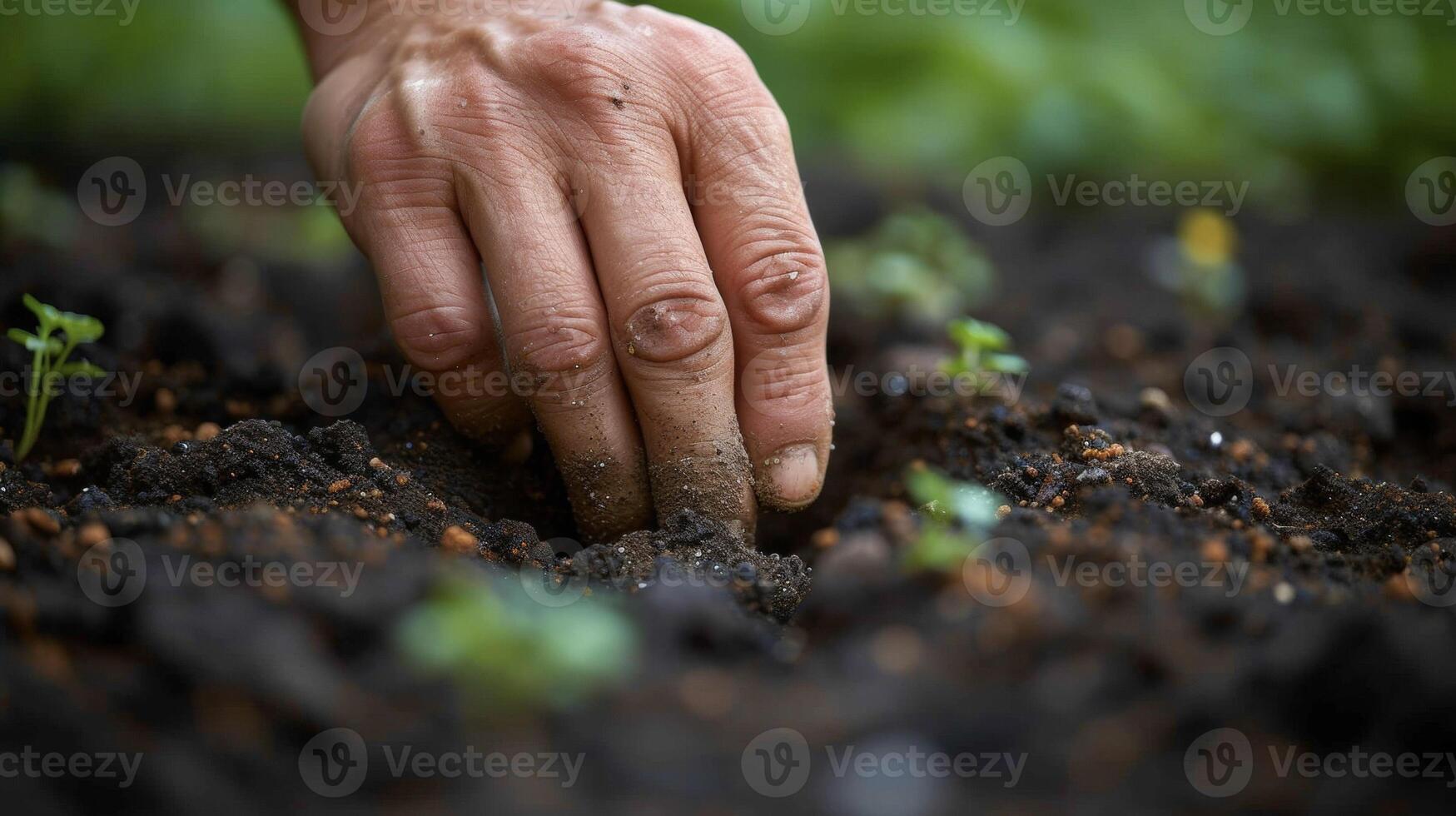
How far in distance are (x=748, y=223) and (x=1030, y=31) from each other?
12.7 feet

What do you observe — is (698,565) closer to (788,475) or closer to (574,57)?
(788,475)

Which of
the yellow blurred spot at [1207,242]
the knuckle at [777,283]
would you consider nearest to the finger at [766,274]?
the knuckle at [777,283]

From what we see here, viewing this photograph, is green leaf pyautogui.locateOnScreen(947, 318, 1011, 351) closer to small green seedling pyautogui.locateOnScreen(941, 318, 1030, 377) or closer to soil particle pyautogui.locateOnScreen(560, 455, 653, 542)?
small green seedling pyautogui.locateOnScreen(941, 318, 1030, 377)

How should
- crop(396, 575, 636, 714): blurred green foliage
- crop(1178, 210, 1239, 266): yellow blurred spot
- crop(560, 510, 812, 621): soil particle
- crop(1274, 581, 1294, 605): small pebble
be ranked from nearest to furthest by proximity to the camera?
crop(396, 575, 636, 714): blurred green foliage
crop(1274, 581, 1294, 605): small pebble
crop(560, 510, 812, 621): soil particle
crop(1178, 210, 1239, 266): yellow blurred spot

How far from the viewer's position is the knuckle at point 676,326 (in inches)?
61.4

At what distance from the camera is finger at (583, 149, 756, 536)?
157cm

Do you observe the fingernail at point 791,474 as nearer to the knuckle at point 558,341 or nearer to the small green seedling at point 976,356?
the knuckle at point 558,341

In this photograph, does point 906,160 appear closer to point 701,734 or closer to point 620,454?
point 620,454

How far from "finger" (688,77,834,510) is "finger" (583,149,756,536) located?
55 mm

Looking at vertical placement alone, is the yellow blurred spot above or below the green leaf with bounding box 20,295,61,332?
below

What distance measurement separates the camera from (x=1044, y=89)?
4652 mm

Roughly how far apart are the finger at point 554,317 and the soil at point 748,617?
19 centimetres

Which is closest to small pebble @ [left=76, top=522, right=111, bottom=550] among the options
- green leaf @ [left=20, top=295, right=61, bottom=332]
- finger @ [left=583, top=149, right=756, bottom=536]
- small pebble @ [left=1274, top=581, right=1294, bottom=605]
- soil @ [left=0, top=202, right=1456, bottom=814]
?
soil @ [left=0, top=202, right=1456, bottom=814]

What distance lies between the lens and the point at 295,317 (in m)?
3.30
